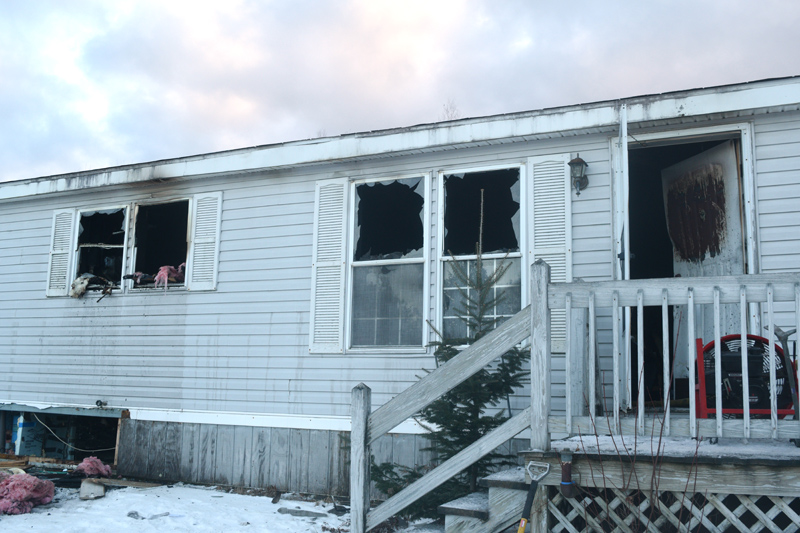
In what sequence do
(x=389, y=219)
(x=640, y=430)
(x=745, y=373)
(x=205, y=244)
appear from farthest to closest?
(x=205, y=244)
(x=389, y=219)
(x=640, y=430)
(x=745, y=373)

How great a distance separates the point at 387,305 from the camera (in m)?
6.72

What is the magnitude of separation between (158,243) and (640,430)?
714 centimetres

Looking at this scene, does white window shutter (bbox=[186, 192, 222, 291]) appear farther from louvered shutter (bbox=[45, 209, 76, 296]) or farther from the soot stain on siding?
the soot stain on siding

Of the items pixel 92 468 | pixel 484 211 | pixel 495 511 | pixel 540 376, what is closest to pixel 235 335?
pixel 92 468

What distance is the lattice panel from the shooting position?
3193 mm

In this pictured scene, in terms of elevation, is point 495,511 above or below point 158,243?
below

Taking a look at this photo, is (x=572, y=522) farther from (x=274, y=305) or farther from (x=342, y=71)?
(x=342, y=71)

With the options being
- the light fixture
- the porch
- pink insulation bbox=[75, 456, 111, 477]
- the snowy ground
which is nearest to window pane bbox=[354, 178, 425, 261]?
the light fixture

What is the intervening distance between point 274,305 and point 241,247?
2.89 feet

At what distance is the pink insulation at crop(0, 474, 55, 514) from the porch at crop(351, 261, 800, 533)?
12.7 ft

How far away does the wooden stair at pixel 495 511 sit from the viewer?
3592 millimetres

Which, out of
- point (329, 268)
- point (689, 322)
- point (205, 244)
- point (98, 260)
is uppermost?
point (205, 244)

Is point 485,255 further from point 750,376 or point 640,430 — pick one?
point 640,430

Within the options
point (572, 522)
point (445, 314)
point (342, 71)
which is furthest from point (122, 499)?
point (342, 71)
